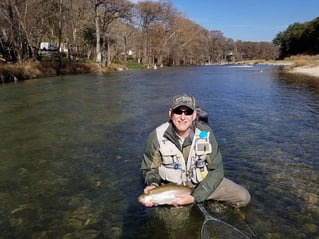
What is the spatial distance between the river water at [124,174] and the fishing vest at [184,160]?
0.58 meters

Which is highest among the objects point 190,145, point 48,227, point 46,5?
point 46,5

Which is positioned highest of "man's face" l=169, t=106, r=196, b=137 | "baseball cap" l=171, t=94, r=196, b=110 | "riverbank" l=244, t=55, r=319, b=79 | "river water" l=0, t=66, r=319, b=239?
"baseball cap" l=171, t=94, r=196, b=110

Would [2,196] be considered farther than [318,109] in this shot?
No

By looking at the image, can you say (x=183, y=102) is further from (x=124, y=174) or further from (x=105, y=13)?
(x=105, y=13)

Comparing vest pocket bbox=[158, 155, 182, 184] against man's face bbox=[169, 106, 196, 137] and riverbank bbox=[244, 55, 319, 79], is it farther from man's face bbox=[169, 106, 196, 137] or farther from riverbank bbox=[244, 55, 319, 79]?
riverbank bbox=[244, 55, 319, 79]

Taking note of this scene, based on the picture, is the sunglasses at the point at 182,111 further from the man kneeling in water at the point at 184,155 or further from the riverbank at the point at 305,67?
the riverbank at the point at 305,67

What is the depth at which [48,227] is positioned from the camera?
5.33m

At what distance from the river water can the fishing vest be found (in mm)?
583

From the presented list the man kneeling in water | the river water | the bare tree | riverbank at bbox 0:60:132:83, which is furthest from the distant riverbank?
the man kneeling in water

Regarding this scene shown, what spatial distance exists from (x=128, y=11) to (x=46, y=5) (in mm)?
20446

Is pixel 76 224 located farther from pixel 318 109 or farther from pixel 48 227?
pixel 318 109

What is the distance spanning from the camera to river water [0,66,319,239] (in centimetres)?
531

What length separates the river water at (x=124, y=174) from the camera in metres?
5.31

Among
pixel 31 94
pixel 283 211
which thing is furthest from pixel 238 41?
pixel 283 211
